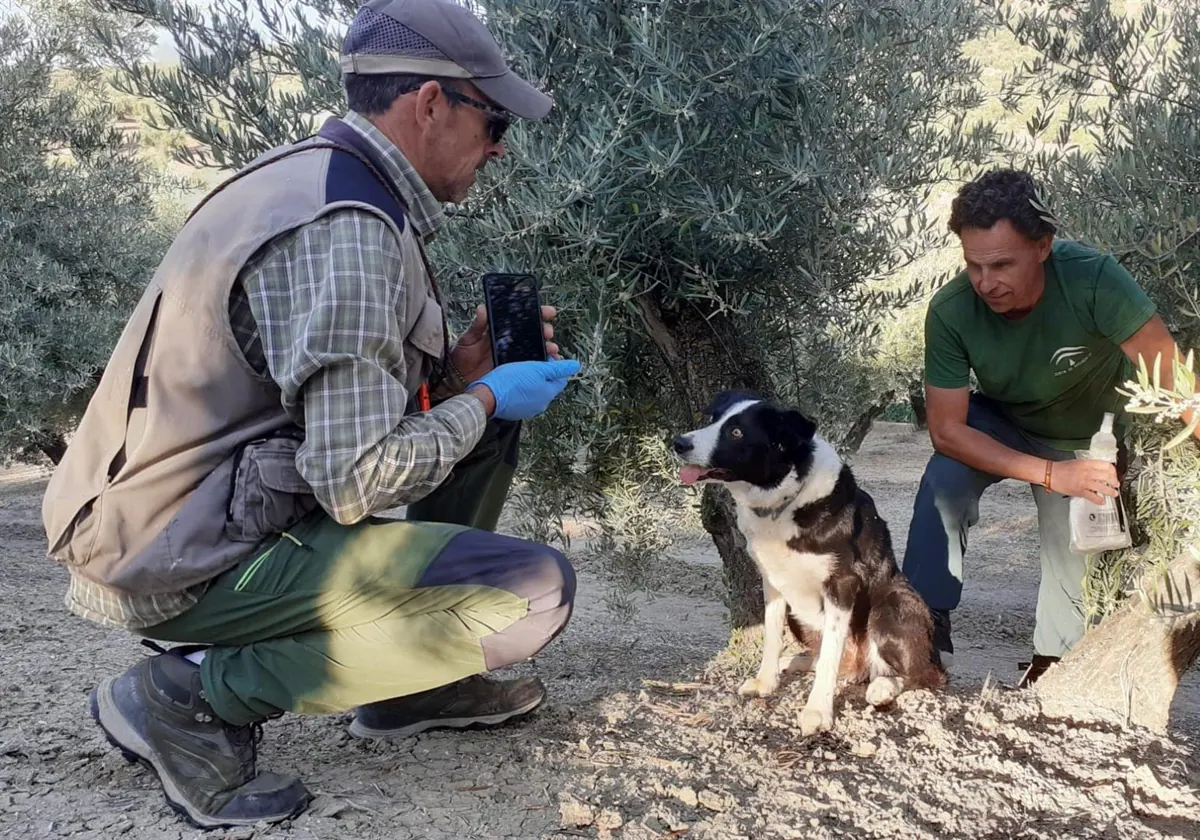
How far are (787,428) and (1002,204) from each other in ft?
A: 3.84

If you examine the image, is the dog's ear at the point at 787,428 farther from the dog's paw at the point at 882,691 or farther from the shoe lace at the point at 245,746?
the shoe lace at the point at 245,746

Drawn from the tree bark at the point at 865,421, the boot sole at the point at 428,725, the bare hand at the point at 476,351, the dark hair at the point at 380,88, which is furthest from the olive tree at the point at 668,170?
the tree bark at the point at 865,421

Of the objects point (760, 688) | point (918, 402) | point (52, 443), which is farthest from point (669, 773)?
point (918, 402)

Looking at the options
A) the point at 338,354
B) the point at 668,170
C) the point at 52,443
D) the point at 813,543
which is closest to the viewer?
the point at 338,354

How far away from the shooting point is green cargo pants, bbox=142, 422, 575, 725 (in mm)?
2828

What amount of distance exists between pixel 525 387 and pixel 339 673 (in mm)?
996

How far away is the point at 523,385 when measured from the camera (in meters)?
3.21

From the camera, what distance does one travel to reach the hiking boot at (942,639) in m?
4.32

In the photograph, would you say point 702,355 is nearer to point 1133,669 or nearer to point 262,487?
point 1133,669

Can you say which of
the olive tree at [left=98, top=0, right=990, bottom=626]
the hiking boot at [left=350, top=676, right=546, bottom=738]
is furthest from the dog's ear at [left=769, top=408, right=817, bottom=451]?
the hiking boot at [left=350, top=676, right=546, bottom=738]

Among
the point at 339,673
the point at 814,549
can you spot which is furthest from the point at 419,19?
the point at 814,549

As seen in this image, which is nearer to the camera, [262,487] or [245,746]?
[262,487]

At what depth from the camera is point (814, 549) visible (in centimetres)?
391

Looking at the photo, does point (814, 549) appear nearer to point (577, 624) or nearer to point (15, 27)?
point (577, 624)
